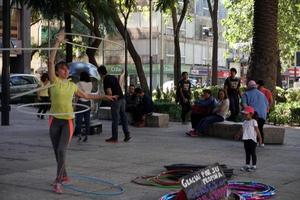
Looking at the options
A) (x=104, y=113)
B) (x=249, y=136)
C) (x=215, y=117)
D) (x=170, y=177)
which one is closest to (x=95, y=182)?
(x=170, y=177)

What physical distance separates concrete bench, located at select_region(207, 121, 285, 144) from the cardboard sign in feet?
24.2

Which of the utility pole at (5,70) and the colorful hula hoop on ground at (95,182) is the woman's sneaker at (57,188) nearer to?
the colorful hula hoop on ground at (95,182)

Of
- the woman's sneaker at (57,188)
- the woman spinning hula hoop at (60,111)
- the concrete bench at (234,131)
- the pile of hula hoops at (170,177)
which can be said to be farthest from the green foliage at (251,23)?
the woman's sneaker at (57,188)

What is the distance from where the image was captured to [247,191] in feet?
26.7

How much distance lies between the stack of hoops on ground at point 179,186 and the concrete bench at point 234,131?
5221 millimetres

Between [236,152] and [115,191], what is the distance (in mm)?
4939

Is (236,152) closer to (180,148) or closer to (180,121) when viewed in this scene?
(180,148)

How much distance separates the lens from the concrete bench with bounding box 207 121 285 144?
558 inches

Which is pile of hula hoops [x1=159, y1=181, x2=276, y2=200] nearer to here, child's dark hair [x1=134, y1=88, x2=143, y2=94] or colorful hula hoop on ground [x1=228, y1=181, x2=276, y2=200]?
colorful hula hoop on ground [x1=228, y1=181, x2=276, y2=200]

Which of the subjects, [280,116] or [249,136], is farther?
[280,116]

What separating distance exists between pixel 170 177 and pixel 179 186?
58cm

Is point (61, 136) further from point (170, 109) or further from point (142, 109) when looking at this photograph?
point (170, 109)

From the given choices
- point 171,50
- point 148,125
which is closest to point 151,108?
point 148,125

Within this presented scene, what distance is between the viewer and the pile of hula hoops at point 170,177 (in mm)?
8500
